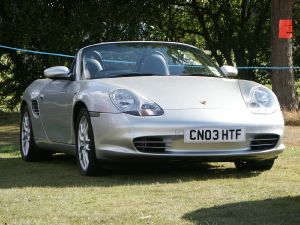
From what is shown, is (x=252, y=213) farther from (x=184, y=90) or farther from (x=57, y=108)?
(x=57, y=108)

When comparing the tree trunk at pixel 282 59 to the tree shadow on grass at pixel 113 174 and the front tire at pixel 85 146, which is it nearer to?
the tree shadow on grass at pixel 113 174

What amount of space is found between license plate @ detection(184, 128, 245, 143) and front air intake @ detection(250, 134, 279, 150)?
223 mm

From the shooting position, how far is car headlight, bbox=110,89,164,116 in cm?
727

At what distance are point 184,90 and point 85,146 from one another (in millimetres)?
1084

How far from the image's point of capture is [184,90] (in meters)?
7.66

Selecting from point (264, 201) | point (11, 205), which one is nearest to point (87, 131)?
point (11, 205)

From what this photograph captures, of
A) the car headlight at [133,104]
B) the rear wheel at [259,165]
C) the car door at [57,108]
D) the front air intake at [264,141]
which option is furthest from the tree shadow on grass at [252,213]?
the car door at [57,108]

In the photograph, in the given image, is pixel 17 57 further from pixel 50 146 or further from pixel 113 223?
pixel 113 223

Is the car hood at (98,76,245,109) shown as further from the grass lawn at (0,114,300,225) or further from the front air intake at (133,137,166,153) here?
the grass lawn at (0,114,300,225)

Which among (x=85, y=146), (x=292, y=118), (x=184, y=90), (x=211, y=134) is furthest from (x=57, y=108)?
(x=292, y=118)

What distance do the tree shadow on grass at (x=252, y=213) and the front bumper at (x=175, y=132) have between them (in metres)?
1.49

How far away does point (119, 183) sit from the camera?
7141 mm

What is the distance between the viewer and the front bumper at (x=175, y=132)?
7.20m

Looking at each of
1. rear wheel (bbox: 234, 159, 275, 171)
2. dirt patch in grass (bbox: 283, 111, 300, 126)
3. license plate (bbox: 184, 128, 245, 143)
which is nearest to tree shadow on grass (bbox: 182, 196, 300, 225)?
license plate (bbox: 184, 128, 245, 143)
